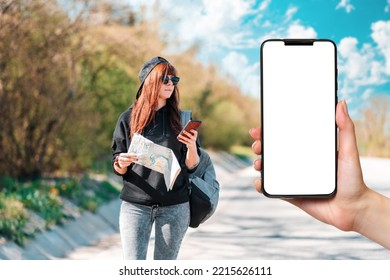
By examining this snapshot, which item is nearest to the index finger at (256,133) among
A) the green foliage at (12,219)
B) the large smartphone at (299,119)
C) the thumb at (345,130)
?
the large smartphone at (299,119)

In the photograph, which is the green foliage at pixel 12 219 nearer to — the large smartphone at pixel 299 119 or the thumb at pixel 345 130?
the large smartphone at pixel 299 119

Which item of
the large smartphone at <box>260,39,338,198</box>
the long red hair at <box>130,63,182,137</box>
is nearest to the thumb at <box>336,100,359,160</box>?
the large smartphone at <box>260,39,338,198</box>

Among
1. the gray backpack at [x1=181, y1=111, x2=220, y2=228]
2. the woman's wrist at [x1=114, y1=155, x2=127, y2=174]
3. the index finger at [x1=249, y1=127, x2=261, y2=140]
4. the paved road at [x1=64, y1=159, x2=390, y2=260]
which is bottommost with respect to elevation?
the paved road at [x1=64, y1=159, x2=390, y2=260]

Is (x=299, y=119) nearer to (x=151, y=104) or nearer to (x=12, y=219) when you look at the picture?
(x=151, y=104)

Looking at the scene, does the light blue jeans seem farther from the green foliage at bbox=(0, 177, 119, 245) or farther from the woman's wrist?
the green foliage at bbox=(0, 177, 119, 245)

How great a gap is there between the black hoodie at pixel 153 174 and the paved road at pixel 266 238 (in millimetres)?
1837

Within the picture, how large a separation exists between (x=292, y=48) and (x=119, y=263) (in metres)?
2.07

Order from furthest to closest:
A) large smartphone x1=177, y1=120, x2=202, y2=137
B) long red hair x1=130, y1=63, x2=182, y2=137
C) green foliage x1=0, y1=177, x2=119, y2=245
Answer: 1. green foliage x1=0, y1=177, x2=119, y2=245
2. long red hair x1=130, y1=63, x2=182, y2=137
3. large smartphone x1=177, y1=120, x2=202, y2=137

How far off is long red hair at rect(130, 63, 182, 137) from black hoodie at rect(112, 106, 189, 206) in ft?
0.08

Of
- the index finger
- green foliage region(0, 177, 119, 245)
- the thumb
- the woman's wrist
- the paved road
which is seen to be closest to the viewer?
the thumb

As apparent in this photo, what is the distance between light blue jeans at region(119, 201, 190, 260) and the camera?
269 centimetres

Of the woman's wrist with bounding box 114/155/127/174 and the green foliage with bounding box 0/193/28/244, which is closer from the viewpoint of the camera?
the woman's wrist with bounding box 114/155/127/174

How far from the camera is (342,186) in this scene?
1.76m

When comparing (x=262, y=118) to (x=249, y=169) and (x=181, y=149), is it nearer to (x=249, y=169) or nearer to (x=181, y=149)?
(x=181, y=149)
